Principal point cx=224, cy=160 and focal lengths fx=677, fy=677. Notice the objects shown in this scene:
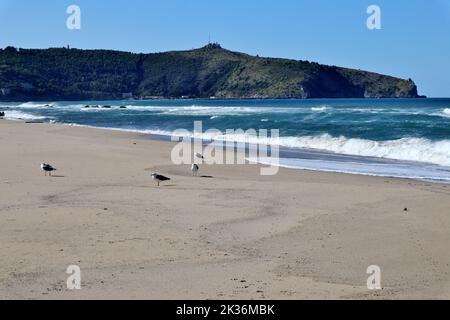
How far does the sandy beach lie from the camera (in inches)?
234

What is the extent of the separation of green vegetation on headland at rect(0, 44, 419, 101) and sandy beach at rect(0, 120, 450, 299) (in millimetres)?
128990

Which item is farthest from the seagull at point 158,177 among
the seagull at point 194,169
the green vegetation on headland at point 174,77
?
the green vegetation on headland at point 174,77

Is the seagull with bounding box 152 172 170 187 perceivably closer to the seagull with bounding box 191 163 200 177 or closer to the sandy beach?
the sandy beach

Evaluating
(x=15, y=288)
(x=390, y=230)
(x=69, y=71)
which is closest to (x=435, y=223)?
(x=390, y=230)

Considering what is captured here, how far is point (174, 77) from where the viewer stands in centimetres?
16362

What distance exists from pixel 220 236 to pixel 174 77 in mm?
157550

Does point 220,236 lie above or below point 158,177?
below

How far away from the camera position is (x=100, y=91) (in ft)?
529

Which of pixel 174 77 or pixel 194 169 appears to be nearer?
pixel 194 169

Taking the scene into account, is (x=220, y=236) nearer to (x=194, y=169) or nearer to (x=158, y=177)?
(x=158, y=177)

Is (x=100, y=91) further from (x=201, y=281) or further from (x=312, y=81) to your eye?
(x=201, y=281)

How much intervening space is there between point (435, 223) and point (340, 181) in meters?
4.38

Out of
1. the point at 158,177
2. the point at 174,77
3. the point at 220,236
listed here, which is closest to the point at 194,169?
the point at 158,177

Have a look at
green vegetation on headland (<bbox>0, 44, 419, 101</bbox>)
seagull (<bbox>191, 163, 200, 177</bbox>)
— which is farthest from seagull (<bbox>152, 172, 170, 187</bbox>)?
green vegetation on headland (<bbox>0, 44, 419, 101</bbox>)
